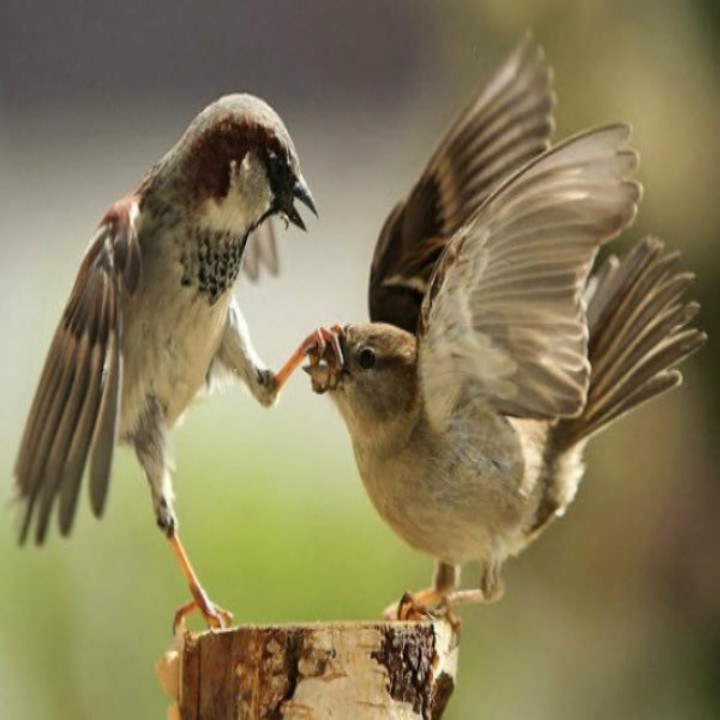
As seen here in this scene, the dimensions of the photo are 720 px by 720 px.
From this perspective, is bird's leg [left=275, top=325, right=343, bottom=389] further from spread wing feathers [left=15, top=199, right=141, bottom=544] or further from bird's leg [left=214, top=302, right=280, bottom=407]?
spread wing feathers [left=15, top=199, right=141, bottom=544]

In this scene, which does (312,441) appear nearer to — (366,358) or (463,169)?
(463,169)

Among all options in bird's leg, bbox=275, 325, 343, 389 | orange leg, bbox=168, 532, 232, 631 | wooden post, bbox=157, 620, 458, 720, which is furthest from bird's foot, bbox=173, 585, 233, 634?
bird's leg, bbox=275, 325, 343, 389

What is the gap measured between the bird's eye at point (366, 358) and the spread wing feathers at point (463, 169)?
141 millimetres

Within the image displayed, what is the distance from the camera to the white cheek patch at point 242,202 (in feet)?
4.77

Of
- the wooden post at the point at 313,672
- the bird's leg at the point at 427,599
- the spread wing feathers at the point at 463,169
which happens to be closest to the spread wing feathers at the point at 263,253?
the spread wing feathers at the point at 463,169

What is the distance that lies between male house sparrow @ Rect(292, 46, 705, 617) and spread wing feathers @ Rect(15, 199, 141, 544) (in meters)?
0.20

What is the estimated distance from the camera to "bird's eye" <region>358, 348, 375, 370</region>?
5.12 ft

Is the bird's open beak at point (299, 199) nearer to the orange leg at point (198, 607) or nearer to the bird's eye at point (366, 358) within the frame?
the bird's eye at point (366, 358)

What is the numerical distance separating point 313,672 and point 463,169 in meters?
0.64

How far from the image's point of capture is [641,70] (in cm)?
243

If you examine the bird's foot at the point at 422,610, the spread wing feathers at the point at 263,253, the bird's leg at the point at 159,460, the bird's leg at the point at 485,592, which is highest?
the spread wing feathers at the point at 263,253

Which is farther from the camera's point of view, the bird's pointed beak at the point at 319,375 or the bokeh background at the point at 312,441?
the bokeh background at the point at 312,441

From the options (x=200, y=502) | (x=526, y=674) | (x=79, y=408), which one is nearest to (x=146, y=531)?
(x=200, y=502)

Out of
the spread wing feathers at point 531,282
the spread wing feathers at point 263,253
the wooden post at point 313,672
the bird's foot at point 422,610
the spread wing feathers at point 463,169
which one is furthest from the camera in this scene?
the spread wing feathers at point 263,253
